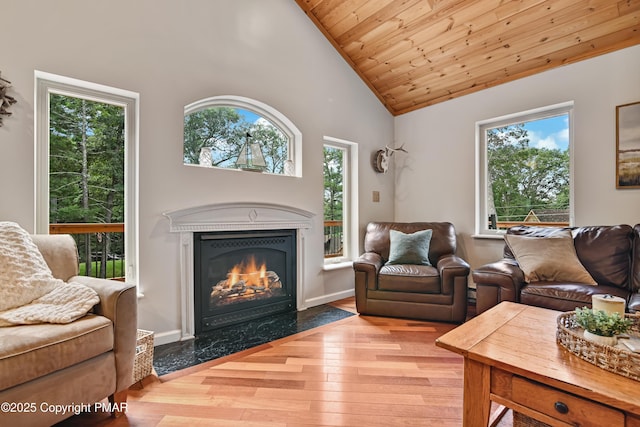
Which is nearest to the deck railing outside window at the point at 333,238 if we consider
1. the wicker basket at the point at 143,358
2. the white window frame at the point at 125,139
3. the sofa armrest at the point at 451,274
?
the sofa armrest at the point at 451,274

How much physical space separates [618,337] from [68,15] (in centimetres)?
341

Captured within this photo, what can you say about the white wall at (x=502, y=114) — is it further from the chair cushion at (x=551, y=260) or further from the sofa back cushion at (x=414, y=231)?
the chair cushion at (x=551, y=260)

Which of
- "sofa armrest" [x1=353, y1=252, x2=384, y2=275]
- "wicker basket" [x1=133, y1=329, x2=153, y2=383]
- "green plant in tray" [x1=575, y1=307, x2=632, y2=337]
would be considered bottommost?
"wicker basket" [x1=133, y1=329, x2=153, y2=383]

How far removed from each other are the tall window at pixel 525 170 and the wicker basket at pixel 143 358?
3402 millimetres

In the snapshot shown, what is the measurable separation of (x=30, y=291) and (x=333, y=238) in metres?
2.78

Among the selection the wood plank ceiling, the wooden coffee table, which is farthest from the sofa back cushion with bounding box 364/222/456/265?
the wooden coffee table

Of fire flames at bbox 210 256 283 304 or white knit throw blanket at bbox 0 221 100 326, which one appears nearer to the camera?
white knit throw blanket at bbox 0 221 100 326

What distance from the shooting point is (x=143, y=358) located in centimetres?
181

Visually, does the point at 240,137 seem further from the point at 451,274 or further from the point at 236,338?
the point at 451,274

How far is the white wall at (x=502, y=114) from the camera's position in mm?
2703

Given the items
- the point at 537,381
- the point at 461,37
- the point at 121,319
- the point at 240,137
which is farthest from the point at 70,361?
the point at 461,37

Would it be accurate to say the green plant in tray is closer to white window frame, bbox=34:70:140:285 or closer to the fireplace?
the fireplace

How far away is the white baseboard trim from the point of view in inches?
131

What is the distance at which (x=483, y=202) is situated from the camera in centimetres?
361
